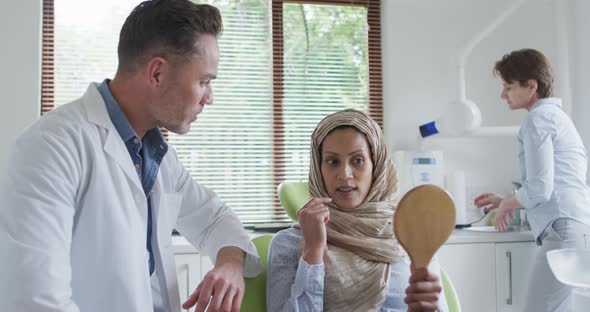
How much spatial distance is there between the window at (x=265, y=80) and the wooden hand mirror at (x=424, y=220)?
2.02 m

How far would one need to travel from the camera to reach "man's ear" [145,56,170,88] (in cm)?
120

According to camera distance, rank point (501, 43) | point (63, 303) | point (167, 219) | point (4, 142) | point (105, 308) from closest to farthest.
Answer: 1. point (63, 303)
2. point (105, 308)
3. point (167, 219)
4. point (4, 142)
5. point (501, 43)

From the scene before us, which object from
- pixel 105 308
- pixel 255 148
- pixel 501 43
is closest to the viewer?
pixel 105 308

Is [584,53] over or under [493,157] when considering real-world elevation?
over

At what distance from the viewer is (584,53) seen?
2883 millimetres

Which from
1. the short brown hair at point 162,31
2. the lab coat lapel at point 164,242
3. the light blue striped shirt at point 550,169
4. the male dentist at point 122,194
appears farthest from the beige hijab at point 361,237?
the light blue striped shirt at point 550,169

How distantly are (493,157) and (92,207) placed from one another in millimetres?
2456

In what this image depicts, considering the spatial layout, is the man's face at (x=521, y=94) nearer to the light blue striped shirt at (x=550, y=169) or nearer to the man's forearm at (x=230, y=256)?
the light blue striped shirt at (x=550, y=169)

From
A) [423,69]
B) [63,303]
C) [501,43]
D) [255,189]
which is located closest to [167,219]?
[63,303]

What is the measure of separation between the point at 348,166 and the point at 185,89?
51cm

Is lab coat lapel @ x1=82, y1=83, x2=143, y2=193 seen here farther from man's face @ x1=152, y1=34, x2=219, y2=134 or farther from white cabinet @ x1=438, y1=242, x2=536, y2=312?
white cabinet @ x1=438, y1=242, x2=536, y2=312

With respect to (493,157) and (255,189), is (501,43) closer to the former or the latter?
(493,157)

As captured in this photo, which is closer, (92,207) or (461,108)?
(92,207)

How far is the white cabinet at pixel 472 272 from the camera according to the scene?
2498mm
